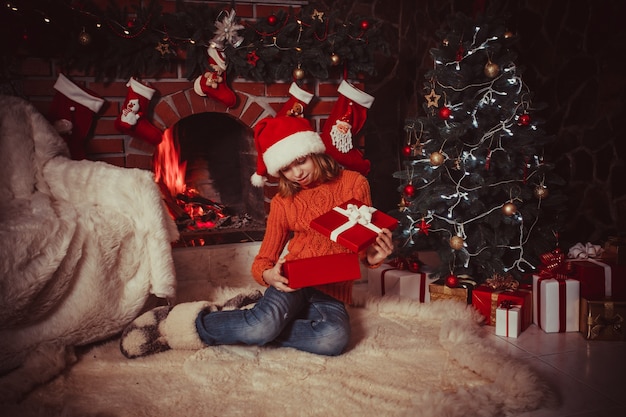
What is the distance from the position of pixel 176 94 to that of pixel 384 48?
1.24 m

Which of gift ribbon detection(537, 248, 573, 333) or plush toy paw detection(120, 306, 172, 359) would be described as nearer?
plush toy paw detection(120, 306, 172, 359)

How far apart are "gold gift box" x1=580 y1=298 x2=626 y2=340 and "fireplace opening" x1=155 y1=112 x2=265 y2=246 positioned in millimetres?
1828

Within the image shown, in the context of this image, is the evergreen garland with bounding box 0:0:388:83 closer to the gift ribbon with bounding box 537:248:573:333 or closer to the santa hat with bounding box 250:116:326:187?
the santa hat with bounding box 250:116:326:187

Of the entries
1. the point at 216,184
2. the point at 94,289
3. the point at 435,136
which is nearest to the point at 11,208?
the point at 94,289

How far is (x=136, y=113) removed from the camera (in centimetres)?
246

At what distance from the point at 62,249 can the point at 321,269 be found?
926 mm

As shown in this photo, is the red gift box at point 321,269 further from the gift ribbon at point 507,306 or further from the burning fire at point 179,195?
the burning fire at point 179,195

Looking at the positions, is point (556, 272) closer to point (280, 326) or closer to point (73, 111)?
point (280, 326)

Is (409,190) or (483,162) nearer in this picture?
(483,162)

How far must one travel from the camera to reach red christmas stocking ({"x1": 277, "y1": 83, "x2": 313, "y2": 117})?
2666mm

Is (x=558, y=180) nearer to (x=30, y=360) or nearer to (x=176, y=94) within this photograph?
(x=176, y=94)

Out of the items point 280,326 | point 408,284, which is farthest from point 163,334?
point 408,284

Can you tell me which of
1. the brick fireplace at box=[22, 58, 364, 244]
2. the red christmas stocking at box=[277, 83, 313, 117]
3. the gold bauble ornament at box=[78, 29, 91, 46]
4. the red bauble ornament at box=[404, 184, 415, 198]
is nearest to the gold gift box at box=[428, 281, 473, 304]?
the red bauble ornament at box=[404, 184, 415, 198]

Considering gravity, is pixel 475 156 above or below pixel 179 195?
above
